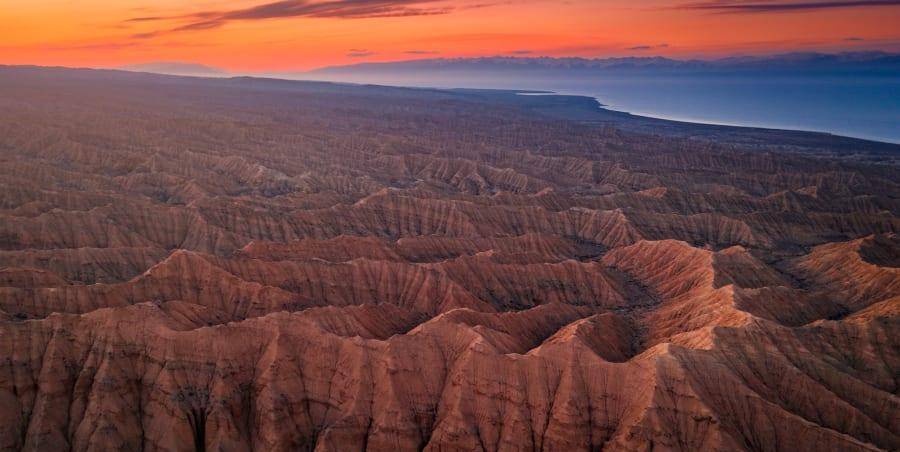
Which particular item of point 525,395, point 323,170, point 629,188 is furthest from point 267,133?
point 525,395

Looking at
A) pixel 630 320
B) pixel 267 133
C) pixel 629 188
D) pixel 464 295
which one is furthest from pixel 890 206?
pixel 267 133

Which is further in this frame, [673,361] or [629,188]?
[629,188]

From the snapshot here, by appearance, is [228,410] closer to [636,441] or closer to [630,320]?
[636,441]

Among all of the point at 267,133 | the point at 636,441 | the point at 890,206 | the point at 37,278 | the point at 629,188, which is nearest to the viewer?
the point at 636,441

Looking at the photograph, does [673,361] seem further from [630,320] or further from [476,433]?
[630,320]

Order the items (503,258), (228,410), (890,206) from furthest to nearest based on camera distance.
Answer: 1. (890,206)
2. (503,258)
3. (228,410)

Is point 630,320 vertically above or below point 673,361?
below
